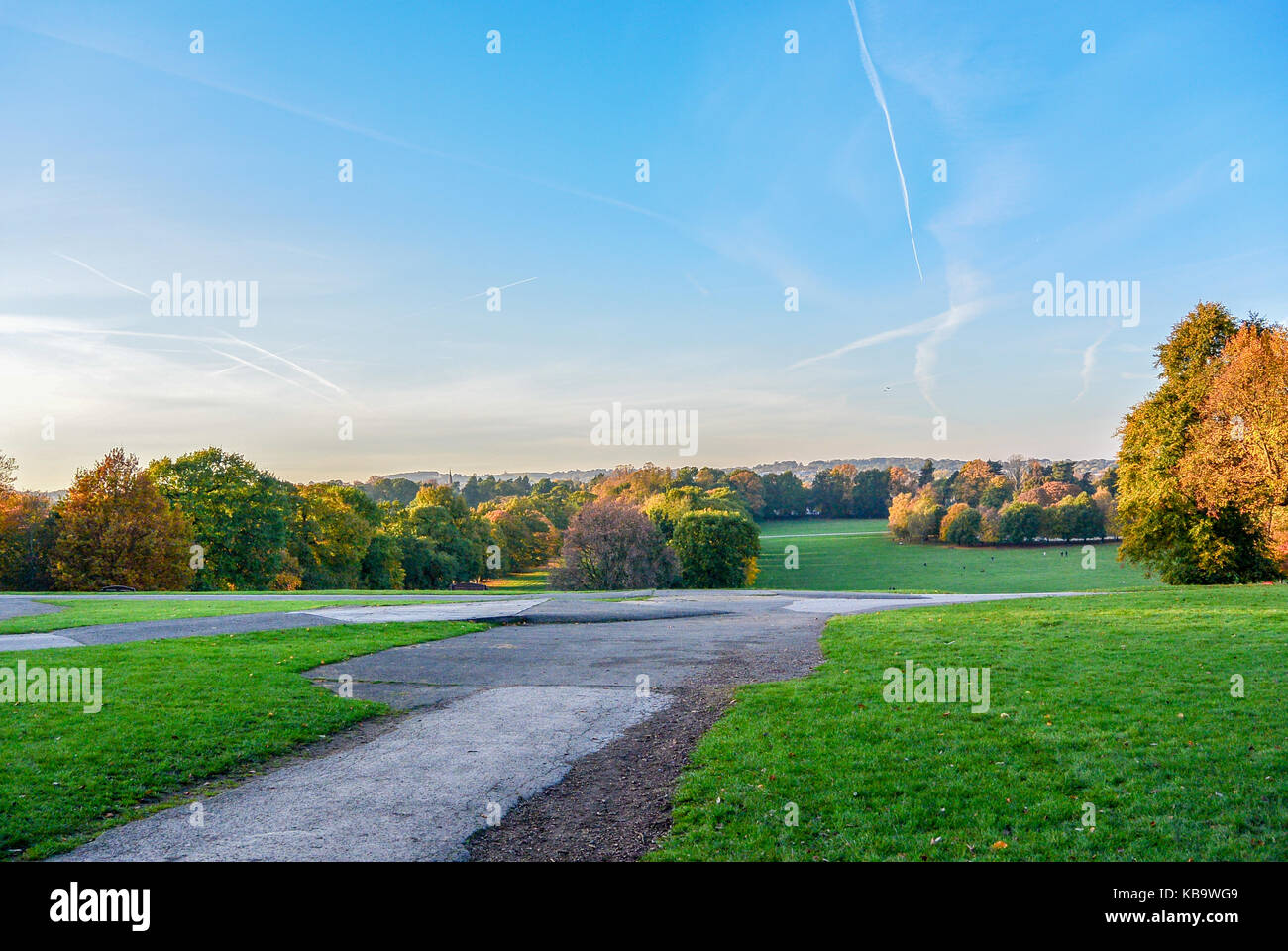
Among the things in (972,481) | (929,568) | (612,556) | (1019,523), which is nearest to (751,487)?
(972,481)

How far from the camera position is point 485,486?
177875mm

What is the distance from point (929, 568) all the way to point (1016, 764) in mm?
80189

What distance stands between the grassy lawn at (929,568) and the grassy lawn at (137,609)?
42096 millimetres

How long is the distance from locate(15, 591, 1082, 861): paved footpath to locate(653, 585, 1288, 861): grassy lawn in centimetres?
181

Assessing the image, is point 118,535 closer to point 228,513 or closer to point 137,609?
point 228,513

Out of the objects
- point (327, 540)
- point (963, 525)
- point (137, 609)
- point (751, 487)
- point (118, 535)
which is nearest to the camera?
point (137, 609)

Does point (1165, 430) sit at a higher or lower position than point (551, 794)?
higher

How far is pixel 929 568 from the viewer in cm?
8269

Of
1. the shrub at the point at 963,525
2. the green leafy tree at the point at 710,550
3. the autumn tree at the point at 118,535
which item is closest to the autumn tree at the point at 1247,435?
the green leafy tree at the point at 710,550

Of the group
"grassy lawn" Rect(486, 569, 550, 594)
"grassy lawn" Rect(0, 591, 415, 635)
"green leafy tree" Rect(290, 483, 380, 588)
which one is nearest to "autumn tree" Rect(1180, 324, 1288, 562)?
"grassy lawn" Rect(0, 591, 415, 635)
